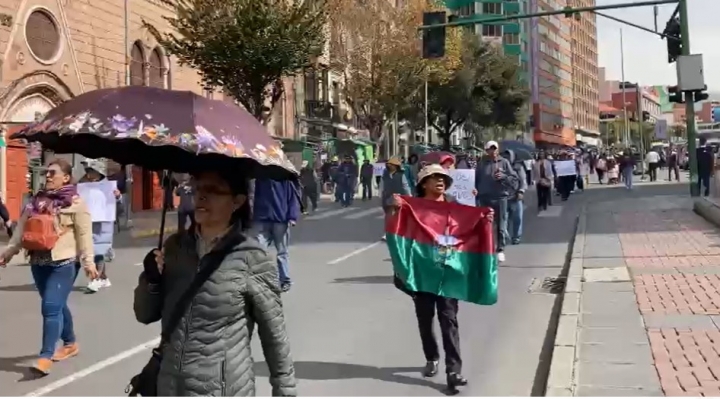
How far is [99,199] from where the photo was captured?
1139 centimetres

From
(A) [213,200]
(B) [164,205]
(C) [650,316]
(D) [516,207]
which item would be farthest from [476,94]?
(A) [213,200]

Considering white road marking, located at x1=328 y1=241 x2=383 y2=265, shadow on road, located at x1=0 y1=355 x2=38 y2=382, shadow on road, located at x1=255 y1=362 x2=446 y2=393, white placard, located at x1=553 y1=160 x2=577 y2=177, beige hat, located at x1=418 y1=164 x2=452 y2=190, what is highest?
white placard, located at x1=553 y1=160 x2=577 y2=177

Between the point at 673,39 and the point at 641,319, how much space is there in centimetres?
1777

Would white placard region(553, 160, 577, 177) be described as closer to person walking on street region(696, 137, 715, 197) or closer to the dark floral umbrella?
person walking on street region(696, 137, 715, 197)

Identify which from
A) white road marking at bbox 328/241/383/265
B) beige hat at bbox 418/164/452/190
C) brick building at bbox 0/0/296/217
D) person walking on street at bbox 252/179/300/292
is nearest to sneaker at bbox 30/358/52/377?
beige hat at bbox 418/164/452/190

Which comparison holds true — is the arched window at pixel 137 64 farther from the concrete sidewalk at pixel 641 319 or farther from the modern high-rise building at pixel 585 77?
the modern high-rise building at pixel 585 77

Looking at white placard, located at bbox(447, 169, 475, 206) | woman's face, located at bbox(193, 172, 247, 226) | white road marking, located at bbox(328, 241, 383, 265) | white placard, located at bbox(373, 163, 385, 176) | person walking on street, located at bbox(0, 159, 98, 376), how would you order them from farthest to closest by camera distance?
white placard, located at bbox(373, 163, 385, 176)
white road marking, located at bbox(328, 241, 383, 265)
white placard, located at bbox(447, 169, 475, 206)
person walking on street, located at bbox(0, 159, 98, 376)
woman's face, located at bbox(193, 172, 247, 226)

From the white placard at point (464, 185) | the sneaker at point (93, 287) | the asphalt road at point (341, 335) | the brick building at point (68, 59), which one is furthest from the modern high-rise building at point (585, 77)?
the sneaker at point (93, 287)

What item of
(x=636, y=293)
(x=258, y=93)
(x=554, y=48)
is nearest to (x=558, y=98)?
(x=554, y=48)

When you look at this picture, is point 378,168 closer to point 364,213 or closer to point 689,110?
point 364,213

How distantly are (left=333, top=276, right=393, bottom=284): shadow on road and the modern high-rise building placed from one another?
11975 centimetres

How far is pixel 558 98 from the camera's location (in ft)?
387

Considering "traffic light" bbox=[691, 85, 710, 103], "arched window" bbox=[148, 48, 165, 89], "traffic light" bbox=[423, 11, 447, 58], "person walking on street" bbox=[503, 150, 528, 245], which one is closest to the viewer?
"person walking on street" bbox=[503, 150, 528, 245]

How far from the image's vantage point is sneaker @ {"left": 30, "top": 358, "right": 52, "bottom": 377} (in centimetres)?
660
